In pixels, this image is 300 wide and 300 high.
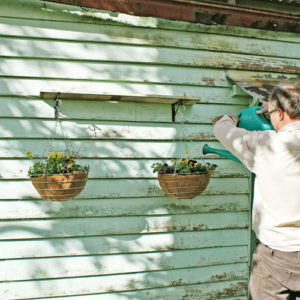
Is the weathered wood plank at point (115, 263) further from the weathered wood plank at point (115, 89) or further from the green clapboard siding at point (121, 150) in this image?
the weathered wood plank at point (115, 89)

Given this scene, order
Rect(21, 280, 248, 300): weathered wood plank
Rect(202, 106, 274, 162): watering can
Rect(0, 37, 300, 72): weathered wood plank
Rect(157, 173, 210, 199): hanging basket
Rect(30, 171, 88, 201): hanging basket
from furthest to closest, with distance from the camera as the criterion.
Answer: Rect(21, 280, 248, 300): weathered wood plank → Rect(0, 37, 300, 72): weathered wood plank → Rect(157, 173, 210, 199): hanging basket → Rect(30, 171, 88, 201): hanging basket → Rect(202, 106, 274, 162): watering can

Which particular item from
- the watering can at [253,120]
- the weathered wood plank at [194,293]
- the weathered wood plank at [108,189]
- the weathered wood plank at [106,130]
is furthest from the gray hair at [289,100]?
the weathered wood plank at [194,293]

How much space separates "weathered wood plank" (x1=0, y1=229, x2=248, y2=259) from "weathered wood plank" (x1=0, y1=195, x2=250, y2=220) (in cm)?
21

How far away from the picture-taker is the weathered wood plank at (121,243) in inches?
116

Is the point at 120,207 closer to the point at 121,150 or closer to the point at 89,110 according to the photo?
the point at 121,150

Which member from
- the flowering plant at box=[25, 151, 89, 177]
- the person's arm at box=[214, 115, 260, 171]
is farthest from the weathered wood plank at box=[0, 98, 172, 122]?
the person's arm at box=[214, 115, 260, 171]

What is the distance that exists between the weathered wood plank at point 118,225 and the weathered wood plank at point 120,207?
48 mm

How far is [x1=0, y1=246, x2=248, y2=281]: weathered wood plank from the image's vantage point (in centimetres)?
295

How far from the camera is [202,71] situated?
→ 11.1ft

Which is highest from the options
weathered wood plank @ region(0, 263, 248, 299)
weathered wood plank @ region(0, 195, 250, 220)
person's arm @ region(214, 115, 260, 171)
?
person's arm @ region(214, 115, 260, 171)

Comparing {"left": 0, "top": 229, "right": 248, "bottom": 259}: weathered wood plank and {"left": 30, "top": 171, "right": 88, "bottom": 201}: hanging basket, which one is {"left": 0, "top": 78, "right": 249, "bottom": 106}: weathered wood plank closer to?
{"left": 30, "top": 171, "right": 88, "bottom": 201}: hanging basket

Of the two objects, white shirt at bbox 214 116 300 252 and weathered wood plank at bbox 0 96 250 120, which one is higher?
weathered wood plank at bbox 0 96 250 120

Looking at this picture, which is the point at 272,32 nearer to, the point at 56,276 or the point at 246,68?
the point at 246,68

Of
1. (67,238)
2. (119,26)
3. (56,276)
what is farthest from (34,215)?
(119,26)
